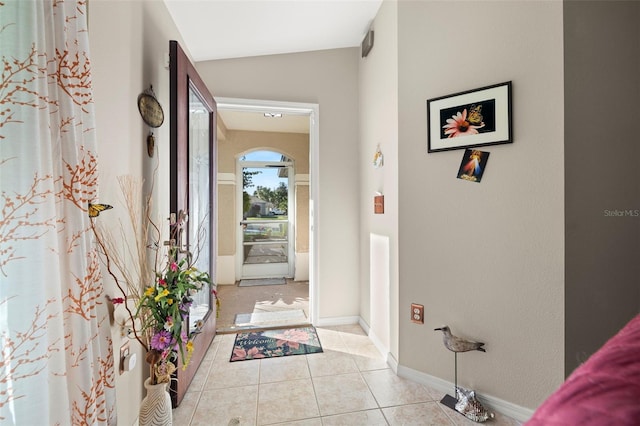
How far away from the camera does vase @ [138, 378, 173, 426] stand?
1.23 metres

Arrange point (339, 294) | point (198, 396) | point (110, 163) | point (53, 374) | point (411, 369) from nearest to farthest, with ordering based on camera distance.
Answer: point (53, 374) → point (110, 163) → point (198, 396) → point (411, 369) → point (339, 294)

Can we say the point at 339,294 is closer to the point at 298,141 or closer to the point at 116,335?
the point at 116,335

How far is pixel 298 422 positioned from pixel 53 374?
116cm

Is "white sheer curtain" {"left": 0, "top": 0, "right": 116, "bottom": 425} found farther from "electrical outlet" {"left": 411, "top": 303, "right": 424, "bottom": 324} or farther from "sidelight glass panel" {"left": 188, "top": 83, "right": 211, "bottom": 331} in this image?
"electrical outlet" {"left": 411, "top": 303, "right": 424, "bottom": 324}

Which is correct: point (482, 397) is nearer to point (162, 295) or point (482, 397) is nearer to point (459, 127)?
point (459, 127)

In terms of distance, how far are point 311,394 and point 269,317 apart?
1.28 meters

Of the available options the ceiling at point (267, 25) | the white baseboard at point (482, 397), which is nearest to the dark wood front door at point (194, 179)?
the ceiling at point (267, 25)

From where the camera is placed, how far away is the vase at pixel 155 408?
4.04ft

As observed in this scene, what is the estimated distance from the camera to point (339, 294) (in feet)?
8.77

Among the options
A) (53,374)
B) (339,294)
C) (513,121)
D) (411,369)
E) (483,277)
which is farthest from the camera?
(339,294)

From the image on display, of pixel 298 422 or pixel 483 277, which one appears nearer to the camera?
pixel 298 422

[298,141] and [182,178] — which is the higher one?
[298,141]

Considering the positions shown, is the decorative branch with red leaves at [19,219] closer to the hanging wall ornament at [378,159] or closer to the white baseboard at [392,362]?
the hanging wall ornament at [378,159]

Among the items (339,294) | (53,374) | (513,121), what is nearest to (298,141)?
(339,294)
